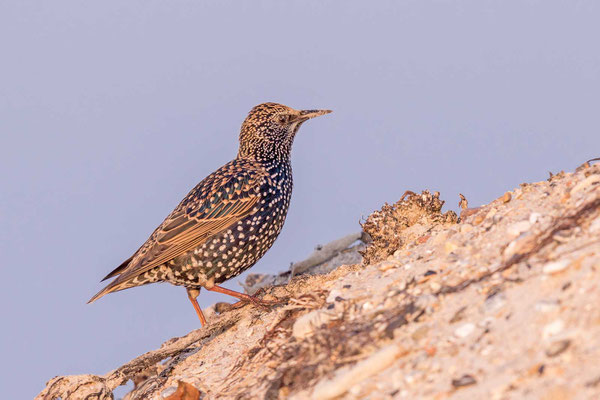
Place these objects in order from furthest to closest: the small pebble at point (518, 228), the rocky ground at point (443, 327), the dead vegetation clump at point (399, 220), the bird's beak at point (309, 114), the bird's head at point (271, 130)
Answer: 1. the bird's beak at point (309, 114)
2. the bird's head at point (271, 130)
3. the dead vegetation clump at point (399, 220)
4. the small pebble at point (518, 228)
5. the rocky ground at point (443, 327)

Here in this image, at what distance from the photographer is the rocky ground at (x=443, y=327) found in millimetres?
3191

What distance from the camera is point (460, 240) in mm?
4992

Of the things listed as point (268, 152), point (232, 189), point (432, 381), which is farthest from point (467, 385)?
point (268, 152)

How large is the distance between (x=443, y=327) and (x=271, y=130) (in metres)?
4.46

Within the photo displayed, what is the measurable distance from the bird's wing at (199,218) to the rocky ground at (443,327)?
2.79 ft

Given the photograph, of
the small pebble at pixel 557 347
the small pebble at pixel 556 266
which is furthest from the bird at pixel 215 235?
the small pebble at pixel 557 347

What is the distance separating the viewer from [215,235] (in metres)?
6.82

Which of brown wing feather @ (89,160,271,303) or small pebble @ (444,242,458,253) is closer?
small pebble @ (444,242,458,253)

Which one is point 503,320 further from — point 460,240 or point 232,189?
point 232,189

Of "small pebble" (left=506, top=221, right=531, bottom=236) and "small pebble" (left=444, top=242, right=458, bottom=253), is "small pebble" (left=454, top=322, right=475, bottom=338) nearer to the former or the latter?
"small pebble" (left=506, top=221, right=531, bottom=236)

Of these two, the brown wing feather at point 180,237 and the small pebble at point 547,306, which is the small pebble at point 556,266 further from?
the brown wing feather at point 180,237

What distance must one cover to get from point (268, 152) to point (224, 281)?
4.94 feet

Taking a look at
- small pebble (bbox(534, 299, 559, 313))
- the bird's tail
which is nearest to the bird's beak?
the bird's tail

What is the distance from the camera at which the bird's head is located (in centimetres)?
780
